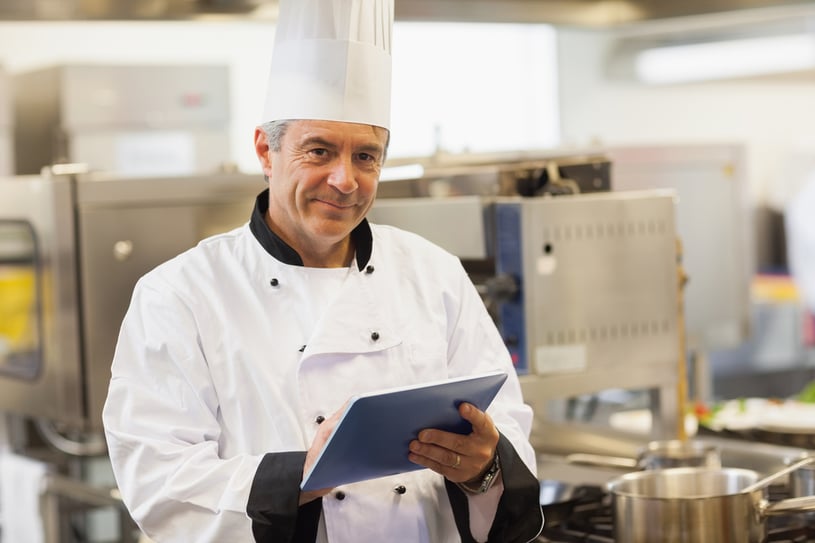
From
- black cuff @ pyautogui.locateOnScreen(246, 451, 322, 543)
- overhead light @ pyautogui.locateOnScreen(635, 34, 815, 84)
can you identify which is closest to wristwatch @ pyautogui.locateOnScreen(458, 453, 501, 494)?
black cuff @ pyautogui.locateOnScreen(246, 451, 322, 543)

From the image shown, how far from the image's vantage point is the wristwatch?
5.79ft

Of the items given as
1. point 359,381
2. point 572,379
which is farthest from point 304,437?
point 572,379

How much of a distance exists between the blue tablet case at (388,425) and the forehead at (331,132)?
438 mm

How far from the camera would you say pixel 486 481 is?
1765mm

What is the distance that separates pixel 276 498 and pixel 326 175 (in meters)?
0.46

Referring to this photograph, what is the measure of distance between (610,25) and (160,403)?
4.63ft

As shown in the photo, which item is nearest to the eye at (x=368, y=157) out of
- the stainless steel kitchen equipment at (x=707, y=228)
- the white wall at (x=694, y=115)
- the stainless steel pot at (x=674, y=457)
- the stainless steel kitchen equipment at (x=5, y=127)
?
the stainless steel pot at (x=674, y=457)

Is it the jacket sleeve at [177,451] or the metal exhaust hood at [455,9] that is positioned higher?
the metal exhaust hood at [455,9]

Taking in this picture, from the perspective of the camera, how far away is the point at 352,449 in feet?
5.08

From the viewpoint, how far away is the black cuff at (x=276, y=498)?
163cm

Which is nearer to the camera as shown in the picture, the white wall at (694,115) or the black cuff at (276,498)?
the black cuff at (276,498)

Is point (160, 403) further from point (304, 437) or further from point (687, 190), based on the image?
point (687, 190)

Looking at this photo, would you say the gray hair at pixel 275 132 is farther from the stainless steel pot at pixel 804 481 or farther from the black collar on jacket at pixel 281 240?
the stainless steel pot at pixel 804 481

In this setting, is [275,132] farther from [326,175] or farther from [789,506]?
[789,506]
